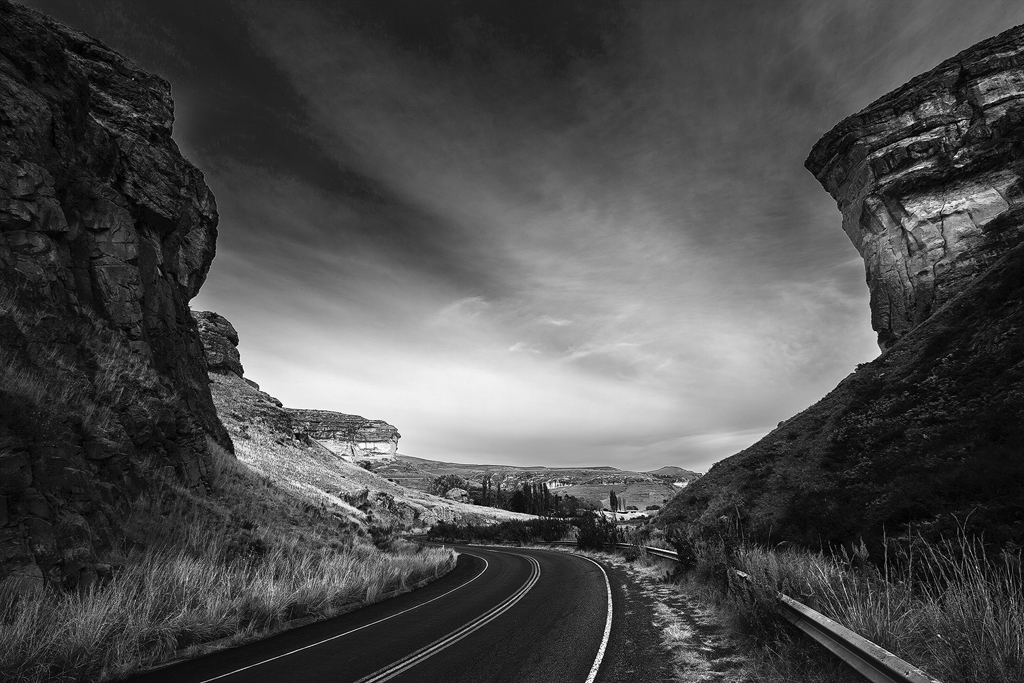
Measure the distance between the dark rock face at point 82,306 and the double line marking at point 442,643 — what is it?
21.0ft

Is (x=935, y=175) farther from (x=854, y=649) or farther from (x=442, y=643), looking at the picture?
(x=442, y=643)

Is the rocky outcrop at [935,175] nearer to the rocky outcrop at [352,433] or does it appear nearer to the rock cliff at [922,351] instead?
the rock cliff at [922,351]

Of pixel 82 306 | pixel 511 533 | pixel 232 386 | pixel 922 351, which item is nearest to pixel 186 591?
pixel 82 306

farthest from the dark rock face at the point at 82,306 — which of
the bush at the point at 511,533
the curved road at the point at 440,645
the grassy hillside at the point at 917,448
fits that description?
the bush at the point at 511,533

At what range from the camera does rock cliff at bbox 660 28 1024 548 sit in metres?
12.1

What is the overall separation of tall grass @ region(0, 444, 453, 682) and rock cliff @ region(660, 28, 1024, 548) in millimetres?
13049

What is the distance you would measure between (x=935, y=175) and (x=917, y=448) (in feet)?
131

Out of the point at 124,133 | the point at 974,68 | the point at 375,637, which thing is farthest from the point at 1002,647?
the point at 974,68

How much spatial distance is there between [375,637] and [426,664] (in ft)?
8.44

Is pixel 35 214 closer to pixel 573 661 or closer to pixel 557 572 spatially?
pixel 573 661

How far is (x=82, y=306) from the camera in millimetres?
14781

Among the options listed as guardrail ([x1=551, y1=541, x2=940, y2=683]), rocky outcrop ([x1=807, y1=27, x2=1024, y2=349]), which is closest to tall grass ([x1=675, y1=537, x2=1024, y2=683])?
guardrail ([x1=551, y1=541, x2=940, y2=683])

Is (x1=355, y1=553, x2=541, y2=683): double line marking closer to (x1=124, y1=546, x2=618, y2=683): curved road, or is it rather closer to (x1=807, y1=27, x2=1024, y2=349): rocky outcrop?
(x1=124, y1=546, x2=618, y2=683): curved road

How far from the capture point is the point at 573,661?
719cm
